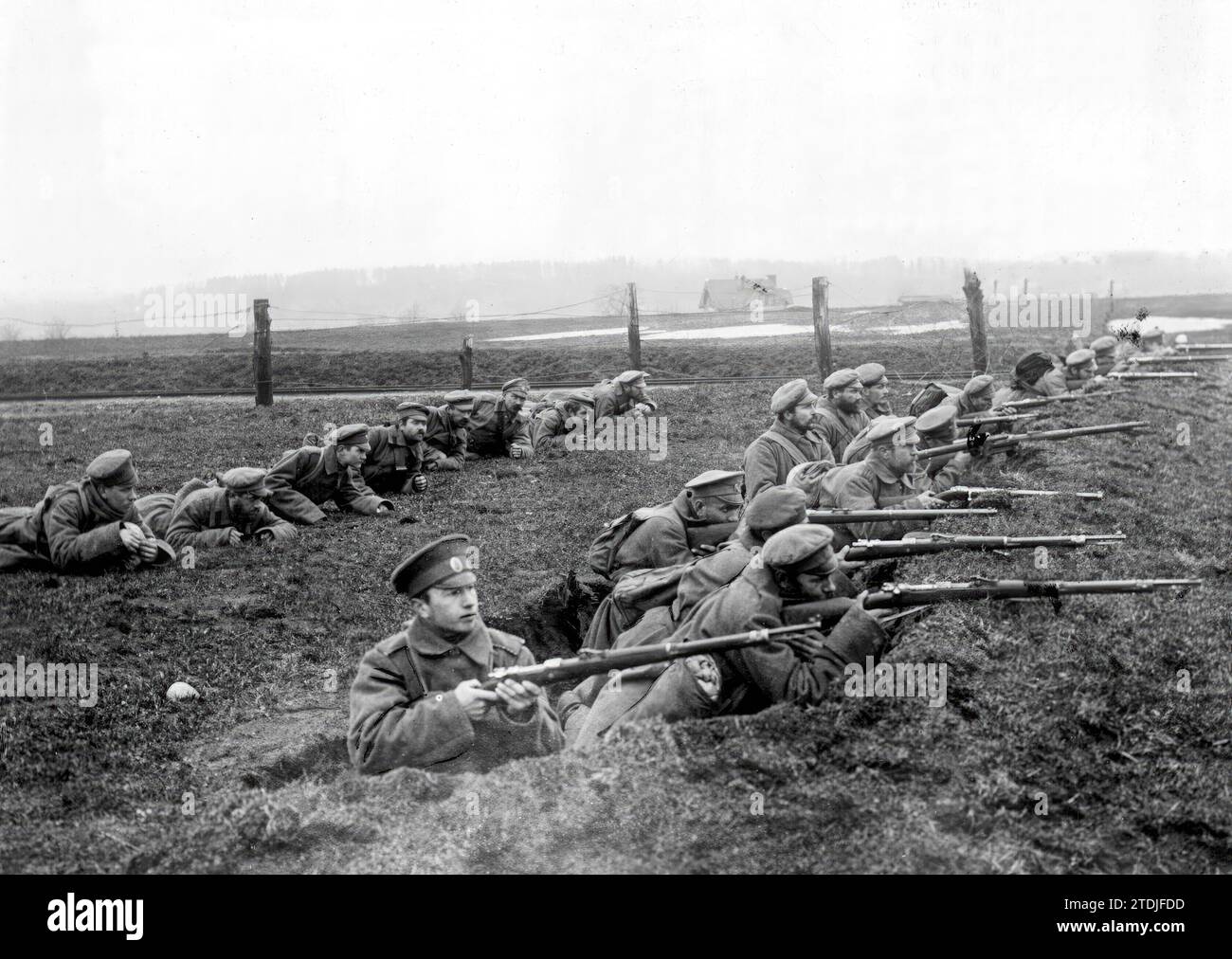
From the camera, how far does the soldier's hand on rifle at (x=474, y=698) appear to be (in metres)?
5.37

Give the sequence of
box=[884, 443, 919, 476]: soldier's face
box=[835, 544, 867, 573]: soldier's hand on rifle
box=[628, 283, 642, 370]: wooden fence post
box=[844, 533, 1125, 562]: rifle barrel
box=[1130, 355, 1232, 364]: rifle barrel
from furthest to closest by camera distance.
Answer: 1. box=[628, 283, 642, 370]: wooden fence post
2. box=[1130, 355, 1232, 364]: rifle barrel
3. box=[884, 443, 919, 476]: soldier's face
4. box=[844, 533, 1125, 562]: rifle barrel
5. box=[835, 544, 867, 573]: soldier's hand on rifle

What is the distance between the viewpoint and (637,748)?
5.58 metres

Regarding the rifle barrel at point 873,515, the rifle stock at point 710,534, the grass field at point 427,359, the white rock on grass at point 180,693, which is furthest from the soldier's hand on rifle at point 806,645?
the grass field at point 427,359

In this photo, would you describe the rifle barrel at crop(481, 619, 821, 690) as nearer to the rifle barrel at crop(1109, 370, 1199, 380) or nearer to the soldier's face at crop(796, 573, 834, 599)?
the soldier's face at crop(796, 573, 834, 599)

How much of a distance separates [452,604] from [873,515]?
171 inches

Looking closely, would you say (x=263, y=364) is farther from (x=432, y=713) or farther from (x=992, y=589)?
(x=432, y=713)

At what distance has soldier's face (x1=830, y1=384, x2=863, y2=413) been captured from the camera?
13266 millimetres

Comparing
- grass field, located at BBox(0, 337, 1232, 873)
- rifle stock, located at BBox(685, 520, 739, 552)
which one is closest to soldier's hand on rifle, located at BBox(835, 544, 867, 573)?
grass field, located at BBox(0, 337, 1232, 873)

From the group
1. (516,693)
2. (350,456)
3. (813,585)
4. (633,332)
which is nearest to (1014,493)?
(813,585)

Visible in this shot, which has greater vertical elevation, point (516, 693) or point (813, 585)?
point (813, 585)

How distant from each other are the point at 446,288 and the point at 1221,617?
59140 mm

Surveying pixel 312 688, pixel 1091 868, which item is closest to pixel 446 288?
pixel 312 688

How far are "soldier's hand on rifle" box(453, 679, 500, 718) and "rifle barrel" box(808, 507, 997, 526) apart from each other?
4082 mm

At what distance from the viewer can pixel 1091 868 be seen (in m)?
4.66
